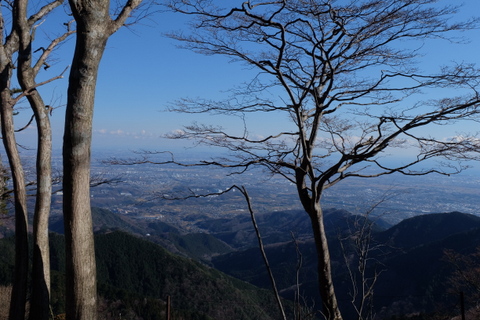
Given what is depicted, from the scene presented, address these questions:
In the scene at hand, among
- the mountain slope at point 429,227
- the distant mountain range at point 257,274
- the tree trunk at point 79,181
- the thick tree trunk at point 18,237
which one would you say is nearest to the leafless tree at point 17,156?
the thick tree trunk at point 18,237

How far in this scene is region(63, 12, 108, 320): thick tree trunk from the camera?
2496 mm

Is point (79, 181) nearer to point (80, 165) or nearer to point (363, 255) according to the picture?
point (80, 165)

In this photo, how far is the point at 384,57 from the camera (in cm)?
446

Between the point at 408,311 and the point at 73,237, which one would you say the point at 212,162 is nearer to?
the point at 73,237

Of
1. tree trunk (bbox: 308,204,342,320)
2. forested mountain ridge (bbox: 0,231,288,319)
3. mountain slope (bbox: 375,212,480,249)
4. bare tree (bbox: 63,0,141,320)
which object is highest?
bare tree (bbox: 63,0,141,320)

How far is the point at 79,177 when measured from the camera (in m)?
2.50

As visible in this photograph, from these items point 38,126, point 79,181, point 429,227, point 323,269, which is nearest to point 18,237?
point 38,126

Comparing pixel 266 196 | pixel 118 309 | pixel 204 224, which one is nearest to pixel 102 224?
pixel 204 224

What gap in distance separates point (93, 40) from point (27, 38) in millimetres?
2486

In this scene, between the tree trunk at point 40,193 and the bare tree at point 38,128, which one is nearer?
the tree trunk at point 40,193

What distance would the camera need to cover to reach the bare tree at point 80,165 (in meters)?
2.50

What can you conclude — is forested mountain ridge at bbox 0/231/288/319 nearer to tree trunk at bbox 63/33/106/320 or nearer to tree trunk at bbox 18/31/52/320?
tree trunk at bbox 18/31/52/320

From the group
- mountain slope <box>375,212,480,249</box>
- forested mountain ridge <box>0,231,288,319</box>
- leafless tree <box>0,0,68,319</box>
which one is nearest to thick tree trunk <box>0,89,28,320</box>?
leafless tree <box>0,0,68,319</box>

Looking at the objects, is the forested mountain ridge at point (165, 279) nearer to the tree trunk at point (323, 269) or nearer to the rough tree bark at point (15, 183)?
the rough tree bark at point (15, 183)
